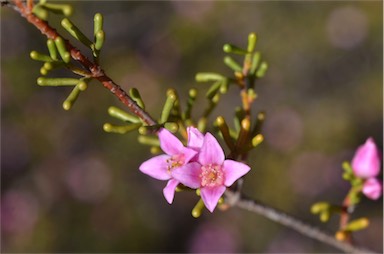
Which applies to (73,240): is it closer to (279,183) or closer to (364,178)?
(279,183)

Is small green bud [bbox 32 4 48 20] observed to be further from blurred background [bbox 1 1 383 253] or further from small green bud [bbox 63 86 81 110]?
blurred background [bbox 1 1 383 253]

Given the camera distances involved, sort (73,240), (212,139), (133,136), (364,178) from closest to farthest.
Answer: (212,139), (364,178), (73,240), (133,136)

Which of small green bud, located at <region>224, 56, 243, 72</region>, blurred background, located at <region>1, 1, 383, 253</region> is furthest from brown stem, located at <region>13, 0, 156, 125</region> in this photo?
blurred background, located at <region>1, 1, 383, 253</region>

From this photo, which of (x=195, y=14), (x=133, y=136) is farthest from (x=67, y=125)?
(x=195, y=14)

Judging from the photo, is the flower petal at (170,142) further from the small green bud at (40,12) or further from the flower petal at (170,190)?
the small green bud at (40,12)

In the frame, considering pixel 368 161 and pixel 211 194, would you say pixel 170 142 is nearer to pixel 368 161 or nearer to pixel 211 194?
pixel 211 194

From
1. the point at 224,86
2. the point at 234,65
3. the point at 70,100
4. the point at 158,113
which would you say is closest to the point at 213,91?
the point at 224,86

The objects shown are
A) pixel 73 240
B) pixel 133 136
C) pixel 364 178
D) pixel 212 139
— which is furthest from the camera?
pixel 133 136
